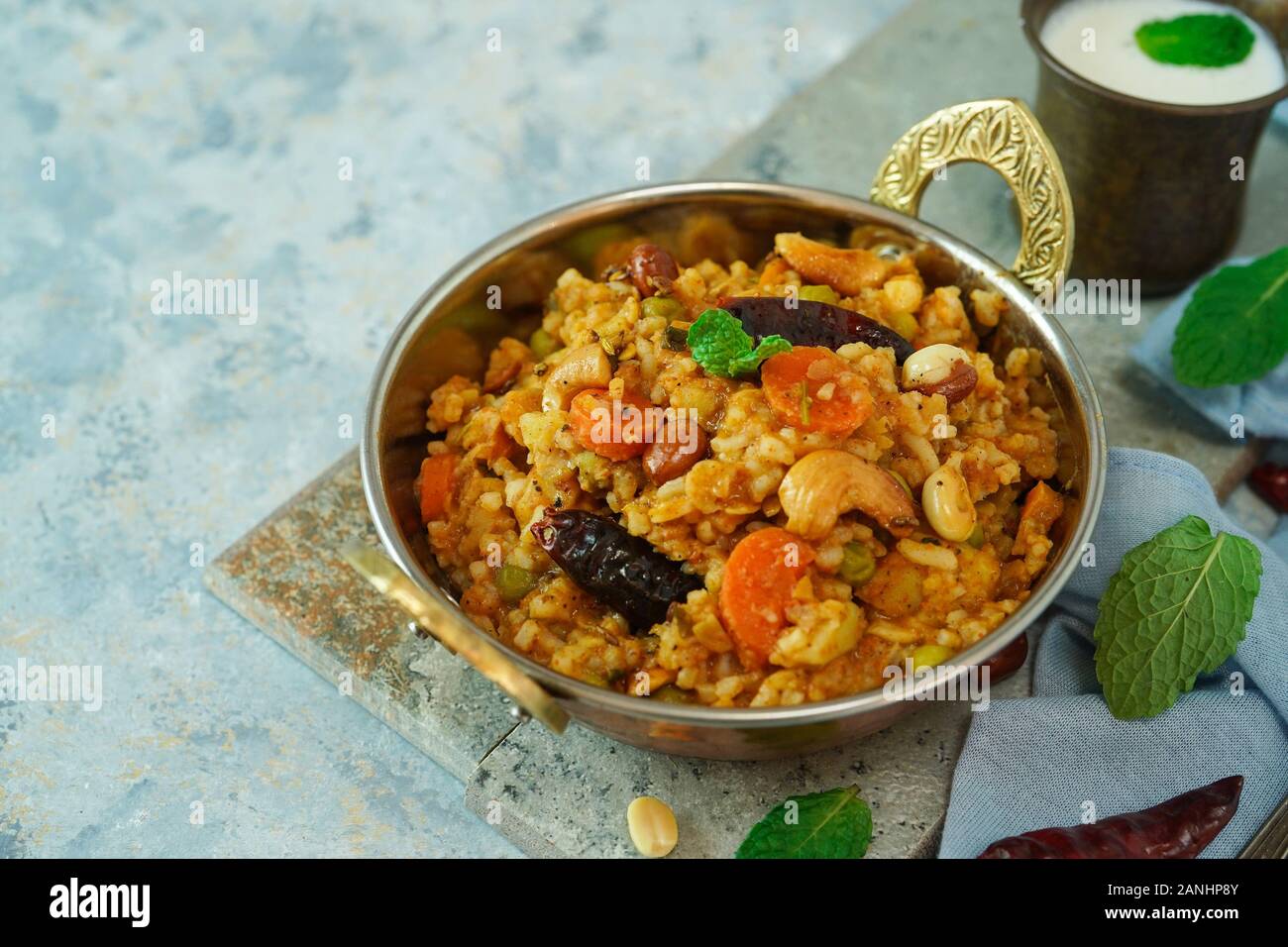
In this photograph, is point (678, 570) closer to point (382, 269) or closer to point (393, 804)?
point (393, 804)

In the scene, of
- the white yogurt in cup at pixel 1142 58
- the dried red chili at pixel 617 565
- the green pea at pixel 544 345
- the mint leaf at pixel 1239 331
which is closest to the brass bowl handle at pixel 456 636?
the dried red chili at pixel 617 565

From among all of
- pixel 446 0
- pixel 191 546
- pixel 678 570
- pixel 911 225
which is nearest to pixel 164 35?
pixel 446 0

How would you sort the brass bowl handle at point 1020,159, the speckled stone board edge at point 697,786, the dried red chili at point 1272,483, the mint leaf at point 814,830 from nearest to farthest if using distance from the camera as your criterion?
the mint leaf at point 814,830, the speckled stone board edge at point 697,786, the brass bowl handle at point 1020,159, the dried red chili at point 1272,483

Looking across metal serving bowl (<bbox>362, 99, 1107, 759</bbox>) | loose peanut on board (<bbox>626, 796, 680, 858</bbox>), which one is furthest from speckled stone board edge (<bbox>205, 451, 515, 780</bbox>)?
loose peanut on board (<bbox>626, 796, 680, 858</bbox>)

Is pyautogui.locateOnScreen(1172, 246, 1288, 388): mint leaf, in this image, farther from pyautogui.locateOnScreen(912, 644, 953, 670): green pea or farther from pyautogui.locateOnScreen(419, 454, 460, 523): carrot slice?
pyautogui.locateOnScreen(419, 454, 460, 523): carrot slice

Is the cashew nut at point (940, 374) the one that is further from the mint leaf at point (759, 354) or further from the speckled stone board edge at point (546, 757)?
the speckled stone board edge at point (546, 757)
